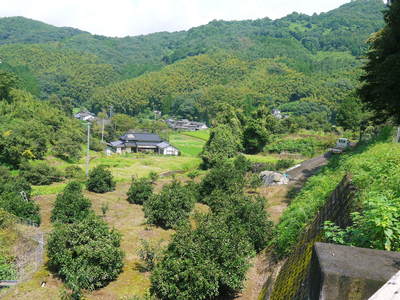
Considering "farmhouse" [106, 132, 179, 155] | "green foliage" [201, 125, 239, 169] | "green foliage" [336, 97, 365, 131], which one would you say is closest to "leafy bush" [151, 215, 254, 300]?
Result: "green foliage" [201, 125, 239, 169]

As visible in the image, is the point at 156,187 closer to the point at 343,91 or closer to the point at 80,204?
the point at 80,204

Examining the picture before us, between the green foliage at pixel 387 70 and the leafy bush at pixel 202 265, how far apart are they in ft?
31.0

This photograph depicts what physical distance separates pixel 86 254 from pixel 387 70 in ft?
48.8

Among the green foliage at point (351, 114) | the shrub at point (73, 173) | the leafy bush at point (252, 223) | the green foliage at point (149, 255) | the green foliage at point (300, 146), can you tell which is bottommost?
the shrub at point (73, 173)

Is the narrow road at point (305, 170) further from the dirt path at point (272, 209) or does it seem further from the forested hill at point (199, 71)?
the forested hill at point (199, 71)

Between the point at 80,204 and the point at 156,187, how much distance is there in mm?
10927

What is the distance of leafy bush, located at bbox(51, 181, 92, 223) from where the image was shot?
17766mm

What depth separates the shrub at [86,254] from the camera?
11453 millimetres

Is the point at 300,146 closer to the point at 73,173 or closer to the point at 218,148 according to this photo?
the point at 218,148

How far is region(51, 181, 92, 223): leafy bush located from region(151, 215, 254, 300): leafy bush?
9.13m

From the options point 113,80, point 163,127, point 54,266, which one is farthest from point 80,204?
point 113,80

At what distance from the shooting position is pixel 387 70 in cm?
1312

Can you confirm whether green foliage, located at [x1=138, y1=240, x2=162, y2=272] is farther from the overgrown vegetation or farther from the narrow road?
the narrow road

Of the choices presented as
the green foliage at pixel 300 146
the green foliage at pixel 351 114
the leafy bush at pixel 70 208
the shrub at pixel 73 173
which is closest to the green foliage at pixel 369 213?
the leafy bush at pixel 70 208
